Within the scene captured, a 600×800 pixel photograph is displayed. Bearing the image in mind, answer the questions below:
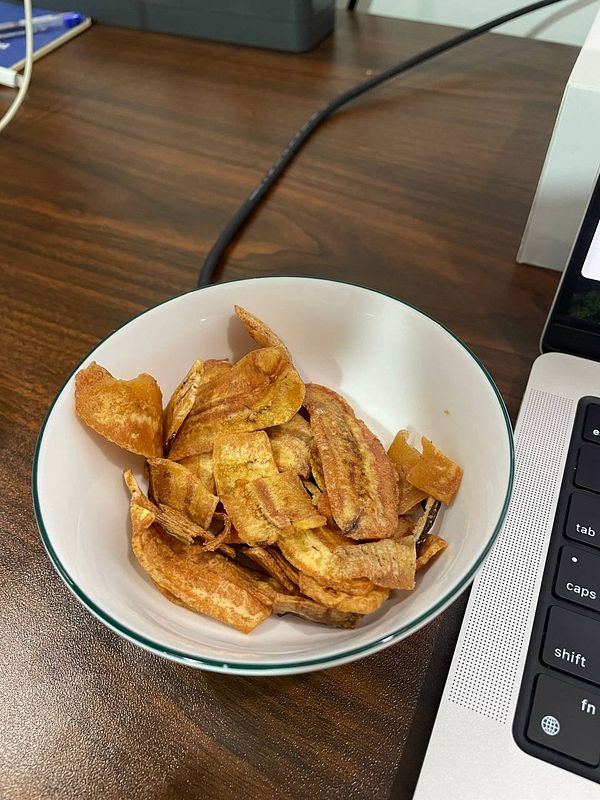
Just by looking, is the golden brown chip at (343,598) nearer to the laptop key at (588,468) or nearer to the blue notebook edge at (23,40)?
the laptop key at (588,468)

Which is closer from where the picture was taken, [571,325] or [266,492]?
[266,492]

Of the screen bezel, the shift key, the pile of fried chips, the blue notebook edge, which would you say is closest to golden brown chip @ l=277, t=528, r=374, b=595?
the pile of fried chips

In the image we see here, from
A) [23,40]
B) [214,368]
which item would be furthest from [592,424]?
[23,40]

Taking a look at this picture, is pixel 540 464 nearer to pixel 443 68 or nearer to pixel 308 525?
pixel 308 525

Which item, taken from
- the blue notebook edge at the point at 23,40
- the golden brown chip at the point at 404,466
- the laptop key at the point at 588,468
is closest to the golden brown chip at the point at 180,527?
the golden brown chip at the point at 404,466

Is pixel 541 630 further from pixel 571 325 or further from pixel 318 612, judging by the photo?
pixel 571 325

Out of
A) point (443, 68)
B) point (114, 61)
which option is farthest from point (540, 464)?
point (114, 61)

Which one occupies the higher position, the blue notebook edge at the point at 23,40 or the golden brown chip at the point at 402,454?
the blue notebook edge at the point at 23,40
